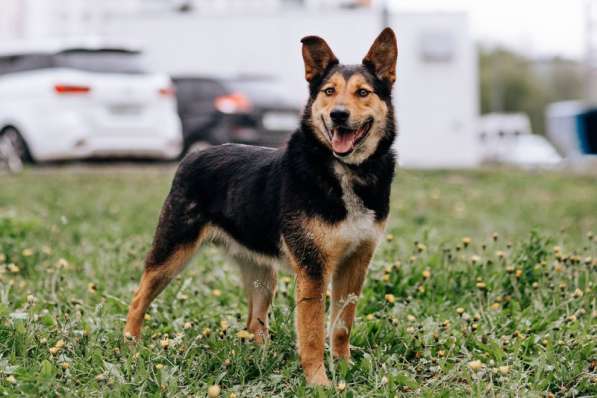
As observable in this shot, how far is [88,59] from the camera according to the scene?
44.7 feet

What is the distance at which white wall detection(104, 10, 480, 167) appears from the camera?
78.6ft

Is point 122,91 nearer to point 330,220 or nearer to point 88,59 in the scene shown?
point 88,59

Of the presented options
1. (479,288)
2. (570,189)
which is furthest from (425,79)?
(479,288)

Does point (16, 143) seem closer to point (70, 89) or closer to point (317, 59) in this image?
point (70, 89)

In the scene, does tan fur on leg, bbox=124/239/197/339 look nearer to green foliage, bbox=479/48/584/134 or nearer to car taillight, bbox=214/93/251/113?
car taillight, bbox=214/93/251/113

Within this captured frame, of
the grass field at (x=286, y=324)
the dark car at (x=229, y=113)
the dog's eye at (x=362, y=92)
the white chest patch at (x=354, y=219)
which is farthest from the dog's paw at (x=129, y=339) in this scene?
the dark car at (x=229, y=113)

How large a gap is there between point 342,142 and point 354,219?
362mm

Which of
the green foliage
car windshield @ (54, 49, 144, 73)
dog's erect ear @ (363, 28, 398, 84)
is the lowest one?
the green foliage

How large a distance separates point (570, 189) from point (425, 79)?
1346 cm

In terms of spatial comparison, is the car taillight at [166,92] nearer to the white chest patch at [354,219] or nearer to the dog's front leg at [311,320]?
the white chest patch at [354,219]

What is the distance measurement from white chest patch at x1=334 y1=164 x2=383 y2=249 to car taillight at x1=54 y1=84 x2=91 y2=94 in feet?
31.7

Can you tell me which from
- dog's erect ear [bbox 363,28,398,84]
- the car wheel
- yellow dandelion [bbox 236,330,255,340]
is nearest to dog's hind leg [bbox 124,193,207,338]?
yellow dandelion [bbox 236,330,255,340]

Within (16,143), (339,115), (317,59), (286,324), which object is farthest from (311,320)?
(16,143)

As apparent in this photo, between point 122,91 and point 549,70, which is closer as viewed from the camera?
point 122,91
